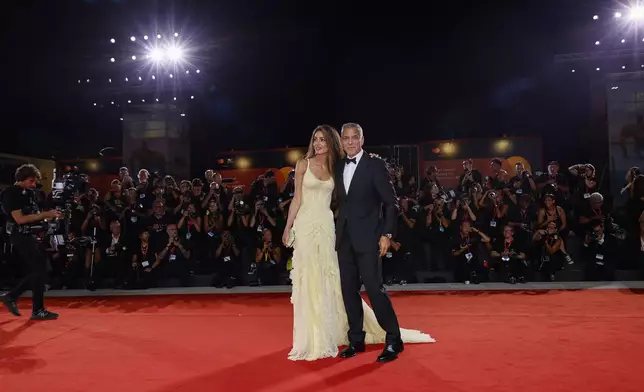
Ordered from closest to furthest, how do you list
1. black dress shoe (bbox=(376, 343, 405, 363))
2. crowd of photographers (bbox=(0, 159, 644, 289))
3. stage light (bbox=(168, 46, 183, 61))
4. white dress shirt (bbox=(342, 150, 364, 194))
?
black dress shoe (bbox=(376, 343, 405, 363))
white dress shirt (bbox=(342, 150, 364, 194))
crowd of photographers (bbox=(0, 159, 644, 289))
stage light (bbox=(168, 46, 183, 61))

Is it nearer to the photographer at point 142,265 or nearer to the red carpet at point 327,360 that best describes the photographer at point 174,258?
the photographer at point 142,265

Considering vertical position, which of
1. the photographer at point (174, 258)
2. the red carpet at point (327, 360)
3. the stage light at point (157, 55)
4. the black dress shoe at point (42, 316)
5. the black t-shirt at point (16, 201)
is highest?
the stage light at point (157, 55)

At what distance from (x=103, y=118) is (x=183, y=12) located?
631cm

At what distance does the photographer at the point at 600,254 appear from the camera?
26.3 feet

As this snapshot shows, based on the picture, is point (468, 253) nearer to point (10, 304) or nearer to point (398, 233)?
point (398, 233)

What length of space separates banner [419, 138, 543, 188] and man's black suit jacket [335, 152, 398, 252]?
11784 millimetres

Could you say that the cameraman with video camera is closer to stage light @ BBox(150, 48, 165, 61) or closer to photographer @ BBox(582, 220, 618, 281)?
photographer @ BBox(582, 220, 618, 281)

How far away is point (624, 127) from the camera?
11445 mm

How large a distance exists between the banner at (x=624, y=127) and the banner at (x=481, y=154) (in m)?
3.53

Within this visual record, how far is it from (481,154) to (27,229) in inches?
507

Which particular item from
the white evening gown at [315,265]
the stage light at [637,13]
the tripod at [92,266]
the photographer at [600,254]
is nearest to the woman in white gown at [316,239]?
the white evening gown at [315,265]

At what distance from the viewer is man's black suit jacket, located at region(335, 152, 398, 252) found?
3.73 metres

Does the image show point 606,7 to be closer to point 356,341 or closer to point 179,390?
point 356,341

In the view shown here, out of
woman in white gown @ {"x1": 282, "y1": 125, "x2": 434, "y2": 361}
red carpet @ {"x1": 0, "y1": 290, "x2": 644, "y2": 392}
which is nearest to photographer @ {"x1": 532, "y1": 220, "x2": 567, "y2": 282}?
red carpet @ {"x1": 0, "y1": 290, "x2": 644, "y2": 392}
